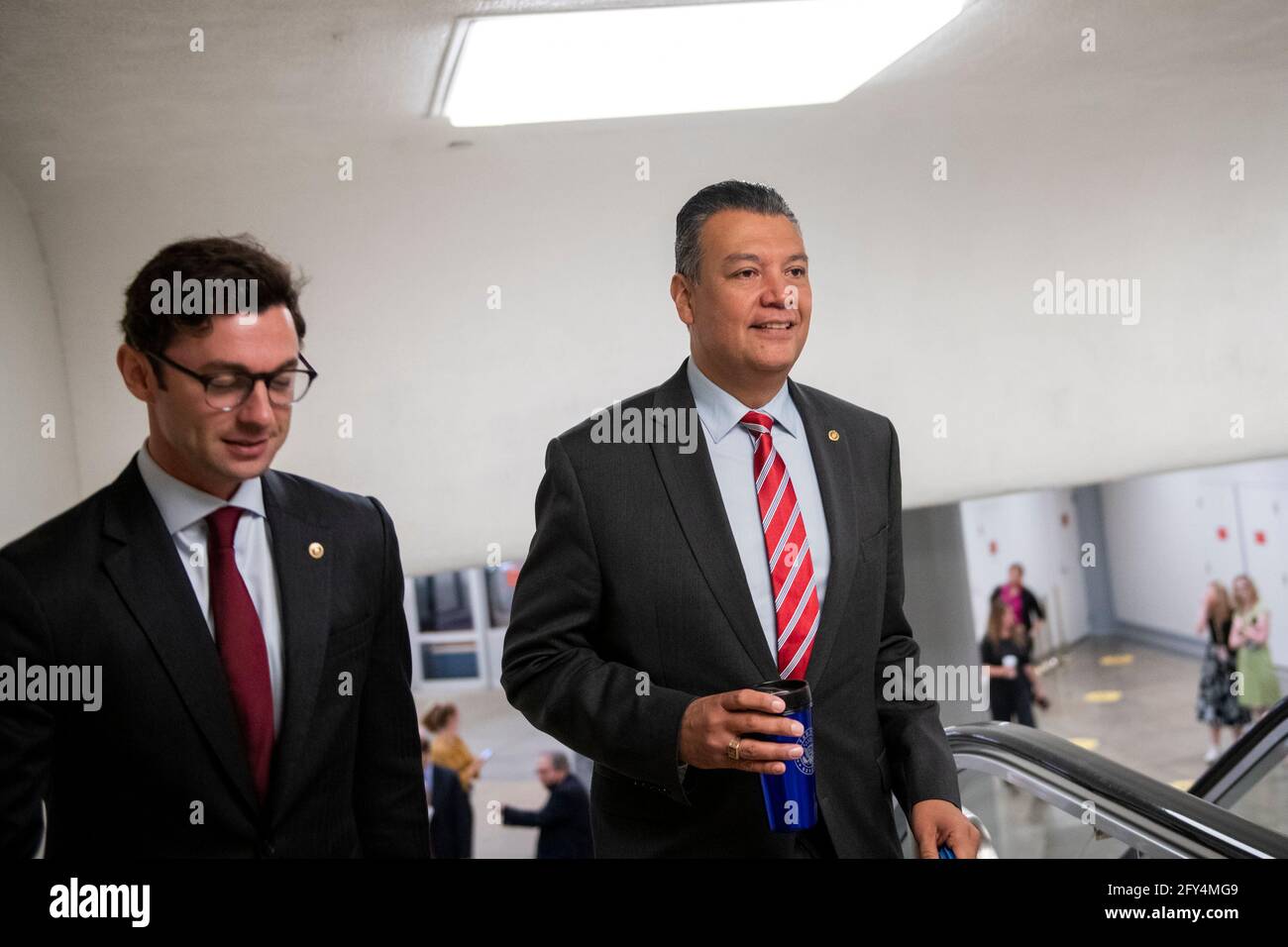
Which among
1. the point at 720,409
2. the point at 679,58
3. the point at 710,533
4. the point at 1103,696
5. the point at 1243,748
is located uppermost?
the point at 679,58

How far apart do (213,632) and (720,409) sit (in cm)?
106

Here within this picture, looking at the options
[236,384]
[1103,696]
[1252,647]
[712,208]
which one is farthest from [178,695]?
[1252,647]

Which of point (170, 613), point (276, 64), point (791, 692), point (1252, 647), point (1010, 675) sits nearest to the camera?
point (791, 692)

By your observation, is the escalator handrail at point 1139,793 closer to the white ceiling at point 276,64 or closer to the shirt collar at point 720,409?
the shirt collar at point 720,409

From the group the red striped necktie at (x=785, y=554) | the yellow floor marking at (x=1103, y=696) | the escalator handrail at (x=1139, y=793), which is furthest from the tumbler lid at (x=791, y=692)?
the yellow floor marking at (x=1103, y=696)

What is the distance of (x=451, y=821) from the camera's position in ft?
9.33

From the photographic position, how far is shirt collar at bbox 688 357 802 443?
2494 millimetres

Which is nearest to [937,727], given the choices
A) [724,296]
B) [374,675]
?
[724,296]

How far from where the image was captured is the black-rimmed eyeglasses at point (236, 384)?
2.39 m

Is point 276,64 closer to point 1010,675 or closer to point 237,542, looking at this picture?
point 237,542

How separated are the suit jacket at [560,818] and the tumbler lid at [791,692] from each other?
3.01ft

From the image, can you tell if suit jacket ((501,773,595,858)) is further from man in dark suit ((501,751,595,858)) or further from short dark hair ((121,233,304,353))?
short dark hair ((121,233,304,353))

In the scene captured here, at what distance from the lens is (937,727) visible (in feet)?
7.85
